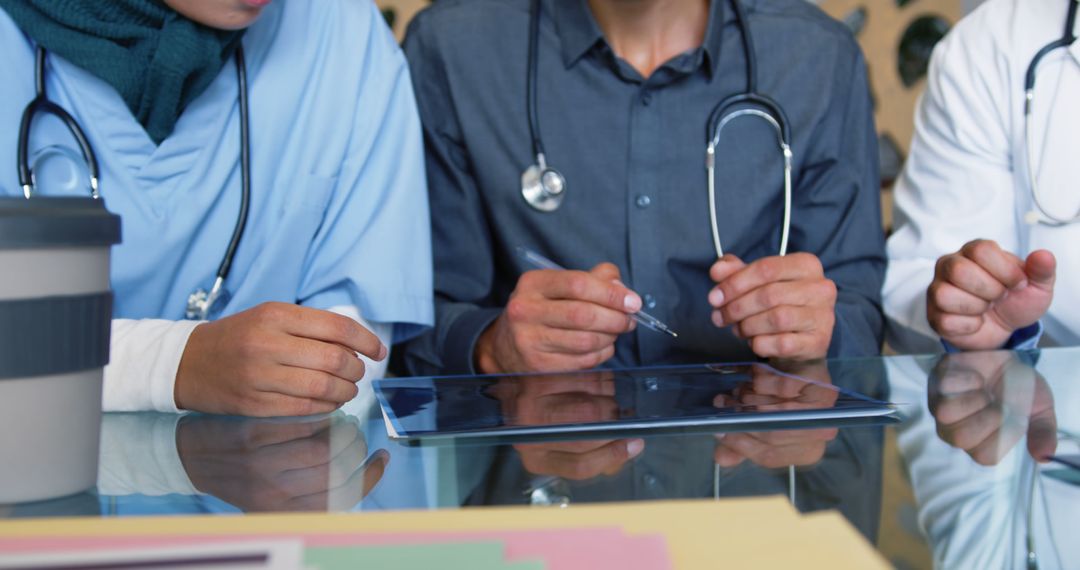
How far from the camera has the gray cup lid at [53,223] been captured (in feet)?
1.55

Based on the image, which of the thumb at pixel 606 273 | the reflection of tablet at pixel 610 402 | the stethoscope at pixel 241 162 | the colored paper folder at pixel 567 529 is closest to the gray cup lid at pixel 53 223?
the colored paper folder at pixel 567 529

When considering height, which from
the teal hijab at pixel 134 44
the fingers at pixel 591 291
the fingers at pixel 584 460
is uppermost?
the teal hijab at pixel 134 44

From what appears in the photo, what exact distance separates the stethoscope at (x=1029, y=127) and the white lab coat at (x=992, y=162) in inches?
0.4

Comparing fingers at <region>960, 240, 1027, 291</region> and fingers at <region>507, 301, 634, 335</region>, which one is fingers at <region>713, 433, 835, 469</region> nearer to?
fingers at <region>507, 301, 634, 335</region>

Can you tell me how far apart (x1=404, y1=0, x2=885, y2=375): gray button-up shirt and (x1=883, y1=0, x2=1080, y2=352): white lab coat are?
59mm

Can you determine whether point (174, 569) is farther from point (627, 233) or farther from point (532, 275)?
point (627, 233)

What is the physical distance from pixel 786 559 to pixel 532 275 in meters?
0.68

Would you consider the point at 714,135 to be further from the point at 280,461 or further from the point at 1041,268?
the point at 280,461

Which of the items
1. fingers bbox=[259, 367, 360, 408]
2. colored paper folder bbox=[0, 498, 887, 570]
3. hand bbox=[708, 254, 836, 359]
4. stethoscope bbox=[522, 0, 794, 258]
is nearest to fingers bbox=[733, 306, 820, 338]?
hand bbox=[708, 254, 836, 359]

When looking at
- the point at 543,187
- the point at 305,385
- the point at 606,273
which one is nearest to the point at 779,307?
the point at 606,273

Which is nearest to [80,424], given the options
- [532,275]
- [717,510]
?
[717,510]

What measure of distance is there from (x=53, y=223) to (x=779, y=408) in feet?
1.56

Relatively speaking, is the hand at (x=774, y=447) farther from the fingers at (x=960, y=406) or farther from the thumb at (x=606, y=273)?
the thumb at (x=606, y=273)

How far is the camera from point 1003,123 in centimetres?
133
